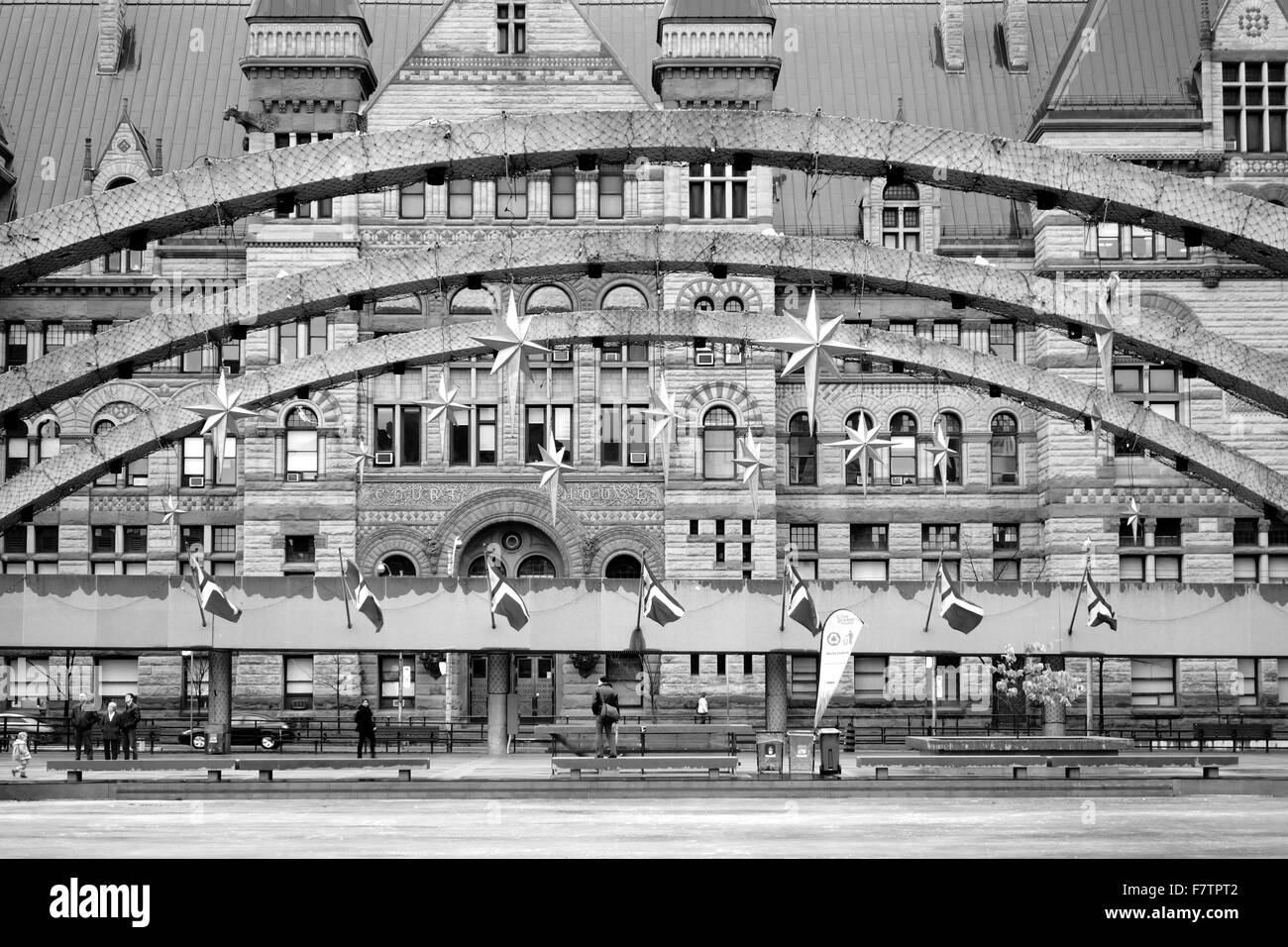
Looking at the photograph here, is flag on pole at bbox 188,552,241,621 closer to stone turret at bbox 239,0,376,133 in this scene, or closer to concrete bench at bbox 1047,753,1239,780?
concrete bench at bbox 1047,753,1239,780

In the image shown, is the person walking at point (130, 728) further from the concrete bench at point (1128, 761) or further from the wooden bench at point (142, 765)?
the concrete bench at point (1128, 761)

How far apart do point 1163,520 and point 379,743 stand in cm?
2287

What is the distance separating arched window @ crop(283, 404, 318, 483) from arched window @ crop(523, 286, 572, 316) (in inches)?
269

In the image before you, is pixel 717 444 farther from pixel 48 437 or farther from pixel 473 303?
pixel 48 437

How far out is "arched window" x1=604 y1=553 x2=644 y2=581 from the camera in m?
55.9

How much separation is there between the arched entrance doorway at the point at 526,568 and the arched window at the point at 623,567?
4.65ft

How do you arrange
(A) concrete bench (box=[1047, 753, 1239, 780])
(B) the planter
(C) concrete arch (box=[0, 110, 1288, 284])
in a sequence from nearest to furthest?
1. (C) concrete arch (box=[0, 110, 1288, 284])
2. (A) concrete bench (box=[1047, 753, 1239, 780])
3. (B) the planter

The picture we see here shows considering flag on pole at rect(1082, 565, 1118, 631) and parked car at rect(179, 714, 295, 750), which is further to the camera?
parked car at rect(179, 714, 295, 750)

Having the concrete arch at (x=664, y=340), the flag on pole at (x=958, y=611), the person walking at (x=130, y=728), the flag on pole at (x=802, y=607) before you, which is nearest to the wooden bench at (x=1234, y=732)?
the flag on pole at (x=958, y=611)

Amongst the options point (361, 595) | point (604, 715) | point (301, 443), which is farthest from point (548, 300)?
point (604, 715)

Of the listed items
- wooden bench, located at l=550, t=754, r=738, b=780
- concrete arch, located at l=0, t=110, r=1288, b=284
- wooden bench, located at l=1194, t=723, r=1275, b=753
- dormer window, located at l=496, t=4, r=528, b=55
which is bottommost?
wooden bench, located at l=1194, t=723, r=1275, b=753

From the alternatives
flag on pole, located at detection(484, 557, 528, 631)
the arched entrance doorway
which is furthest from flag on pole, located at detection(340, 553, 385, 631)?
the arched entrance doorway

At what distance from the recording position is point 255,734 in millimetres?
46594

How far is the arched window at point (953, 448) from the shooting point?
5800cm
